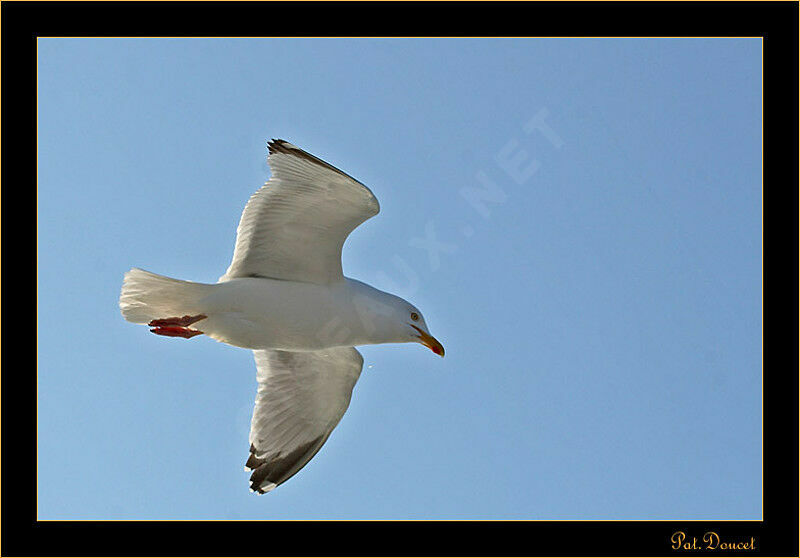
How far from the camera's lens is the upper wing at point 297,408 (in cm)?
835

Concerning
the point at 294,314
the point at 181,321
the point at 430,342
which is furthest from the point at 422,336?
the point at 181,321

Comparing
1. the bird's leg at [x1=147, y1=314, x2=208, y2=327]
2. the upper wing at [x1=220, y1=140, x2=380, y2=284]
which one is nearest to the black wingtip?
the upper wing at [x1=220, y1=140, x2=380, y2=284]

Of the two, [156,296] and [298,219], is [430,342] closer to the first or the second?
[298,219]

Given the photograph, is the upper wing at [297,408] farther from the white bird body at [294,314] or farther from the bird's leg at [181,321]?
the bird's leg at [181,321]

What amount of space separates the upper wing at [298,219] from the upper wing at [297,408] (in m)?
1.28

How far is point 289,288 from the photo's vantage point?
7199 mm

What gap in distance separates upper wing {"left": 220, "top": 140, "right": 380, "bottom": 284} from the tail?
1.34 feet

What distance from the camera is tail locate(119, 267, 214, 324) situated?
6941mm

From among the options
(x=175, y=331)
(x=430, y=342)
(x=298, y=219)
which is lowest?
(x=430, y=342)

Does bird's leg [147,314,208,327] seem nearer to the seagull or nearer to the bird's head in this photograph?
the seagull

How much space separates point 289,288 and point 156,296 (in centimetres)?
100

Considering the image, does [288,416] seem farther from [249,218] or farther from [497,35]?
[497,35]

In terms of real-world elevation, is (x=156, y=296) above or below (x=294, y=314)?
above

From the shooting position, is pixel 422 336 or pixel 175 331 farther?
pixel 422 336
